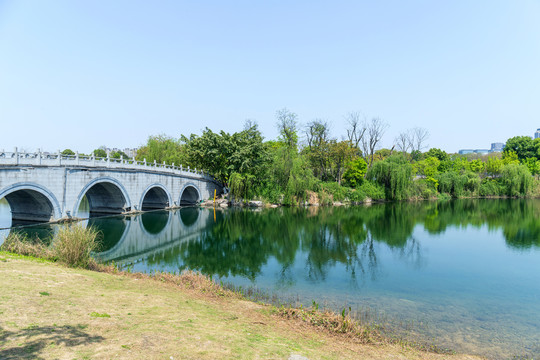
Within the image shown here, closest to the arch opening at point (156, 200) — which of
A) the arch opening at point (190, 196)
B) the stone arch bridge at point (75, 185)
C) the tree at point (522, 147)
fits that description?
the stone arch bridge at point (75, 185)

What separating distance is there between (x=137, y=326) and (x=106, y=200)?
25650 millimetres

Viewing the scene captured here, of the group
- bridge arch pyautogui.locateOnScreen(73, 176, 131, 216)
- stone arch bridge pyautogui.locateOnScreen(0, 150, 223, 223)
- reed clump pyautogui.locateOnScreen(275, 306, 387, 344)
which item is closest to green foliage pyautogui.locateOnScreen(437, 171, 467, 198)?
stone arch bridge pyautogui.locateOnScreen(0, 150, 223, 223)

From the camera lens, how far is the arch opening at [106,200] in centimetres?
2778

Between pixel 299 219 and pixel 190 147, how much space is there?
17019 mm

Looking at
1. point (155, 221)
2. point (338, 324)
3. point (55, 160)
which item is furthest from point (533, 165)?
point (55, 160)

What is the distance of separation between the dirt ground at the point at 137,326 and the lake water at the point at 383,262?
2565mm

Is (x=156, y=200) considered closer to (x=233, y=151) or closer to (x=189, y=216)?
(x=189, y=216)

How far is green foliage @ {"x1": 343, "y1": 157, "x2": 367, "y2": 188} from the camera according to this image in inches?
1722

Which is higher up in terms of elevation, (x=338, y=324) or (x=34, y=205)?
(x=34, y=205)

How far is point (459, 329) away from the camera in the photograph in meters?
8.54

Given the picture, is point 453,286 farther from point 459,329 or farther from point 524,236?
point 524,236

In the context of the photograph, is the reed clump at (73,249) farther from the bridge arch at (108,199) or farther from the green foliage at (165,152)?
the green foliage at (165,152)

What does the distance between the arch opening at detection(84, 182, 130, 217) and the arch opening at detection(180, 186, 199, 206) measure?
32.7 feet

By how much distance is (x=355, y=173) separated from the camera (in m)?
43.6
